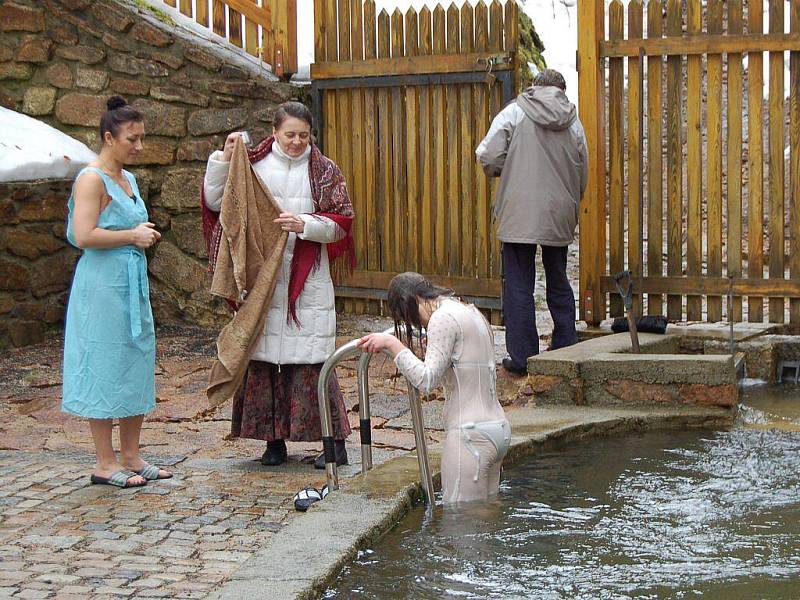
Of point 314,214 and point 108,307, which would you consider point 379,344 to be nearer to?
point 314,214

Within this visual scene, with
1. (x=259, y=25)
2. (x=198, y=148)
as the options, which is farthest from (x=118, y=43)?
(x=259, y=25)

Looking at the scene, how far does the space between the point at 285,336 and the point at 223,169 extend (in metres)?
0.82

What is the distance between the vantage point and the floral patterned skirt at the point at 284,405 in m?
5.64

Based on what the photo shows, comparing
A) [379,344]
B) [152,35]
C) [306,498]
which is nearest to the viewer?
[379,344]

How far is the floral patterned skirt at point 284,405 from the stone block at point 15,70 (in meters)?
4.55

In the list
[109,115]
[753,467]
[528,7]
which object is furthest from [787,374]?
[528,7]

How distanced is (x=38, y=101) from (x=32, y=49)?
387mm

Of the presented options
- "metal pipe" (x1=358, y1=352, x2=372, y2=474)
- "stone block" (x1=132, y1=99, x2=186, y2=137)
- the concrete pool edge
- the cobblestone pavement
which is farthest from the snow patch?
"metal pipe" (x1=358, y1=352, x2=372, y2=474)

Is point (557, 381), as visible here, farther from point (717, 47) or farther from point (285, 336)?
point (717, 47)

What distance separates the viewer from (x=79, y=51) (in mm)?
9258

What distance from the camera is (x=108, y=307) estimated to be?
17.7ft

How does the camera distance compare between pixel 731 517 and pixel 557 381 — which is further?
pixel 557 381

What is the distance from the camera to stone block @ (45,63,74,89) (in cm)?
924

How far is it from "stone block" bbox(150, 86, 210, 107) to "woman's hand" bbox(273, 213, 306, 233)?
3.99 m
